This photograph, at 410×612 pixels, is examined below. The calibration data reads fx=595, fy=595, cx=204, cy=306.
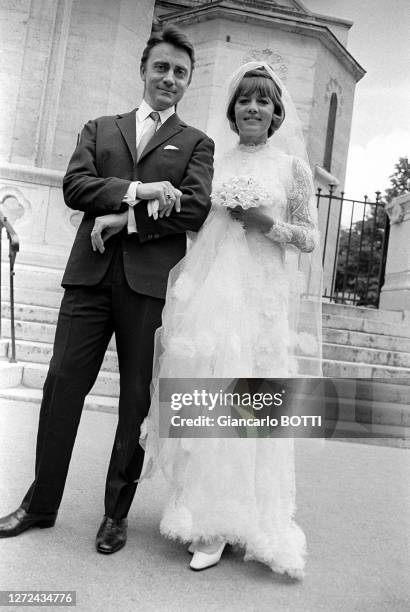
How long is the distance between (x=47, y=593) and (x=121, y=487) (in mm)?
622

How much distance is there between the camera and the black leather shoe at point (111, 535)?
2305mm

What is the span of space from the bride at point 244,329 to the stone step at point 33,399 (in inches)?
106

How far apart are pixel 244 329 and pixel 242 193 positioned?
0.54 m

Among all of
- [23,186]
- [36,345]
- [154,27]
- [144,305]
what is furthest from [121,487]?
[154,27]

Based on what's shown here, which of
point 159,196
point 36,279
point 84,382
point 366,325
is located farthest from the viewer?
point 366,325

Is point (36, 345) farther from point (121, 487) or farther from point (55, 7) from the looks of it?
point (55, 7)

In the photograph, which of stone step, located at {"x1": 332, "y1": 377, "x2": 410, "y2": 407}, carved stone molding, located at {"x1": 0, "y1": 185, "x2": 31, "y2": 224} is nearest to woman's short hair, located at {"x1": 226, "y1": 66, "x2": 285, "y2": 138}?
stone step, located at {"x1": 332, "y1": 377, "x2": 410, "y2": 407}

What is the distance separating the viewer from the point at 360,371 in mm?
6336

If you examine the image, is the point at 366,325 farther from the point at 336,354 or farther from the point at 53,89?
the point at 53,89

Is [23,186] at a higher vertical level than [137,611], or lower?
higher

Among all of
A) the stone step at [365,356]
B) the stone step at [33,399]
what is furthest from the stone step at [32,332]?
the stone step at [365,356]

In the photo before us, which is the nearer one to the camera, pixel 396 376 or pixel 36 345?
pixel 36 345

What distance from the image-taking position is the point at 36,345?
19.0ft

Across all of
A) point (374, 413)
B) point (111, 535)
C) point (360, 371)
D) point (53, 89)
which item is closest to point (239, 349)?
point (111, 535)
